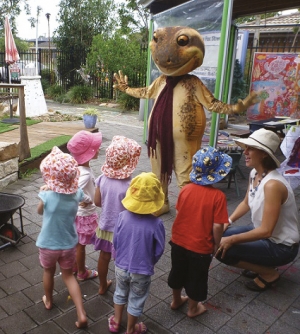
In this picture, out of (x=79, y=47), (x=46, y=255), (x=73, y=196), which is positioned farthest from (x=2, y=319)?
(x=79, y=47)

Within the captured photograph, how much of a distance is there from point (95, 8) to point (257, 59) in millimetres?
11852

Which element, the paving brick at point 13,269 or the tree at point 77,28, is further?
the tree at point 77,28

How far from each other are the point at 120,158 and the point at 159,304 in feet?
3.73

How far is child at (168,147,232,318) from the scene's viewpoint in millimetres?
2348

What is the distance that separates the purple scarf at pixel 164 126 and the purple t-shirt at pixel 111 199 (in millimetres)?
1340

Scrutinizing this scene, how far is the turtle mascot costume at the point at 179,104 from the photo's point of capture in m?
3.77

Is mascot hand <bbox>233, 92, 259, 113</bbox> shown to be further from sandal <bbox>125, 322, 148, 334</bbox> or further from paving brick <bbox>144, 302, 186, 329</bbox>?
sandal <bbox>125, 322, 148, 334</bbox>

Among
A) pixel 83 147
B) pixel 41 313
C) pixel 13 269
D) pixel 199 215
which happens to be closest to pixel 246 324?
pixel 199 215

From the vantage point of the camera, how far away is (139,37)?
1952 centimetres

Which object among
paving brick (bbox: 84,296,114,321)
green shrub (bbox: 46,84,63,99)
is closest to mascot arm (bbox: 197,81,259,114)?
paving brick (bbox: 84,296,114,321)

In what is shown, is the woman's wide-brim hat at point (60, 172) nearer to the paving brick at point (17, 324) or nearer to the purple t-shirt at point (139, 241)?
the purple t-shirt at point (139, 241)

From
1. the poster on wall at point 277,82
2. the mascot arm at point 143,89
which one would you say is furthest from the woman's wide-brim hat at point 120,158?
the poster on wall at point 277,82

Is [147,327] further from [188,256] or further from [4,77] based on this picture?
[4,77]

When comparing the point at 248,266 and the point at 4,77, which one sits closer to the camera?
the point at 248,266
